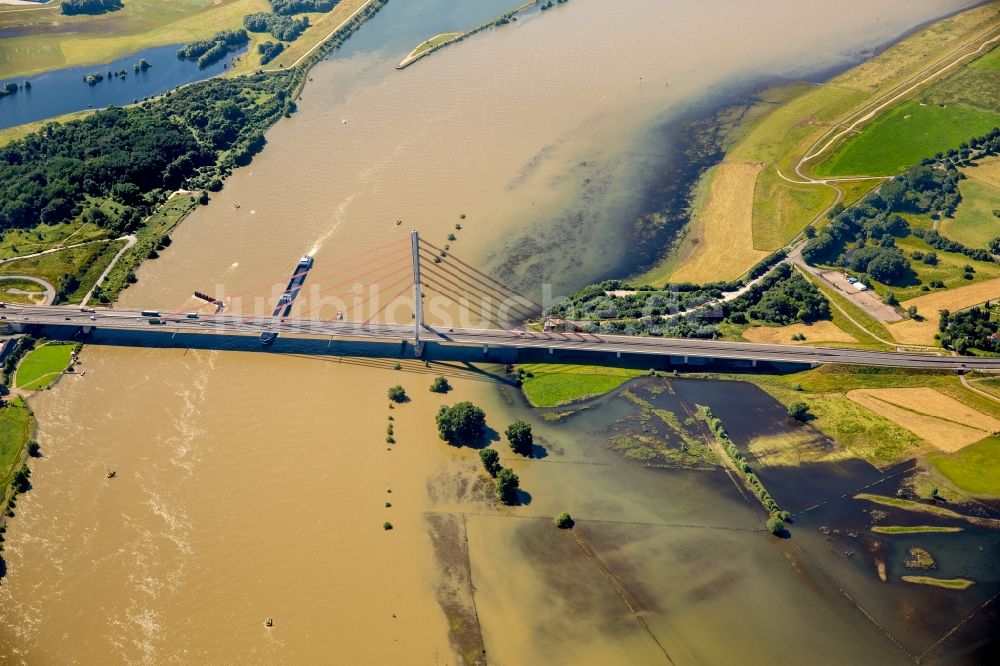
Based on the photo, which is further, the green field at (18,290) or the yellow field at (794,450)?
the green field at (18,290)

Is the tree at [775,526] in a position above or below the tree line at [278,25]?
below

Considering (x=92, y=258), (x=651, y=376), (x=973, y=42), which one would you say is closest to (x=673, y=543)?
(x=651, y=376)

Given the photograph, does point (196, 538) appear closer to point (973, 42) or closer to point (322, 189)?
point (322, 189)

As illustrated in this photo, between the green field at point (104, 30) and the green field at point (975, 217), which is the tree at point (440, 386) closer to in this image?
the green field at point (975, 217)

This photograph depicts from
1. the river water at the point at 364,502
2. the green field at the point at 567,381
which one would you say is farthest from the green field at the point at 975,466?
the green field at the point at 567,381

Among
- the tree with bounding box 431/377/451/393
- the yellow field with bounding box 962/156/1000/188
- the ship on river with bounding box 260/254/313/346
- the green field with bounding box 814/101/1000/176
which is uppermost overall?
the green field with bounding box 814/101/1000/176

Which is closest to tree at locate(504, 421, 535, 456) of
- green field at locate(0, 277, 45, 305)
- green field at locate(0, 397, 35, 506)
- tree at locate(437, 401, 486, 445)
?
tree at locate(437, 401, 486, 445)

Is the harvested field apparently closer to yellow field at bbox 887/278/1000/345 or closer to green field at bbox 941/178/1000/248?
yellow field at bbox 887/278/1000/345
